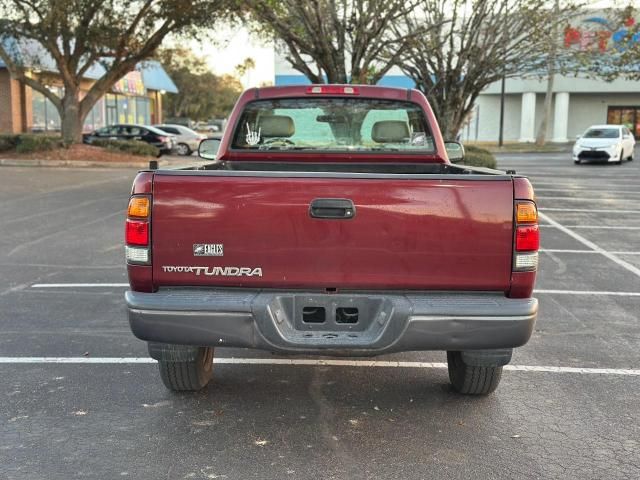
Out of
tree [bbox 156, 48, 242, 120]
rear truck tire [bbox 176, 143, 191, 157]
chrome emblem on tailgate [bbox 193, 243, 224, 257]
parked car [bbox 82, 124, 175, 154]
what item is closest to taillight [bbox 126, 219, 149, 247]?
chrome emblem on tailgate [bbox 193, 243, 224, 257]

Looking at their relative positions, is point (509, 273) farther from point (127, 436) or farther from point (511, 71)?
point (511, 71)

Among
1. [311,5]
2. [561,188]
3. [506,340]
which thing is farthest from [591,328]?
[561,188]

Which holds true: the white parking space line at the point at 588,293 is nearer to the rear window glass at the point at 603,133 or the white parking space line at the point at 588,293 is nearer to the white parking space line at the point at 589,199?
the white parking space line at the point at 589,199

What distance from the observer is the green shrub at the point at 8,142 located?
1066 inches

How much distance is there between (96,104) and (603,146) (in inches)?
1040

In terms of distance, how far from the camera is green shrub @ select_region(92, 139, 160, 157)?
2823 cm

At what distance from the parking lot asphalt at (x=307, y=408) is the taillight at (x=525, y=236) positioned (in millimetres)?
1004

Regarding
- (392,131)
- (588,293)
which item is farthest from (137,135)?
(392,131)

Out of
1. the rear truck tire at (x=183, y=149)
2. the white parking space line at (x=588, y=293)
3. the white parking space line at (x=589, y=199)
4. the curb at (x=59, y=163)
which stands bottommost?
the white parking space line at (x=588, y=293)

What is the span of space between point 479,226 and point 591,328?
3080 millimetres

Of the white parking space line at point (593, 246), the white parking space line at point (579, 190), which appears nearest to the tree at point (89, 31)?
the white parking space line at point (579, 190)

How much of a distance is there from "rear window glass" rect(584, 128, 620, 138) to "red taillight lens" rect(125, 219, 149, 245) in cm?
2792

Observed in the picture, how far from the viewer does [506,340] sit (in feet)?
12.2

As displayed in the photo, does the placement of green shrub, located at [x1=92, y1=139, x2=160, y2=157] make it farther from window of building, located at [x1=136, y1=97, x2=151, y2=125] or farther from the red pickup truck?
the red pickup truck
